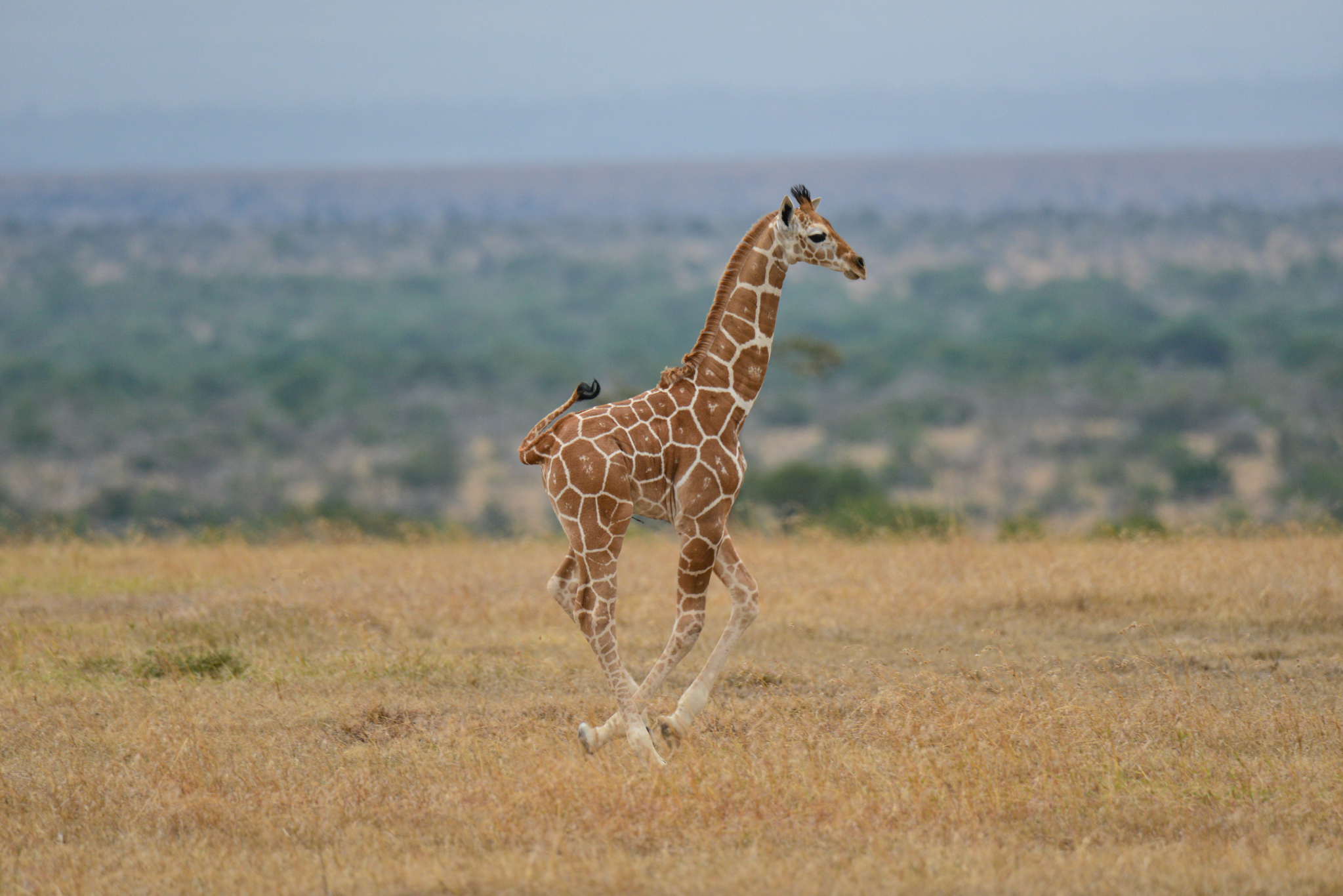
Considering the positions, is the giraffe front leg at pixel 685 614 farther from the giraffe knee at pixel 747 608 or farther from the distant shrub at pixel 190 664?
the distant shrub at pixel 190 664

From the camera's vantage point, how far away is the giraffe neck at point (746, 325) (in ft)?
25.8

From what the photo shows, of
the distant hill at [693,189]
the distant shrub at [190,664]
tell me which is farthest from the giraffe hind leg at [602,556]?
the distant hill at [693,189]

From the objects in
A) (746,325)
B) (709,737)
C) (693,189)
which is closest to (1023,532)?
(709,737)

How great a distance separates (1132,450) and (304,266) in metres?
53.6

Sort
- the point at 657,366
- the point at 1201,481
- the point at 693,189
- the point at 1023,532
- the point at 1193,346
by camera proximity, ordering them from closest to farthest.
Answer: the point at 1023,532
the point at 1201,481
the point at 657,366
the point at 1193,346
the point at 693,189

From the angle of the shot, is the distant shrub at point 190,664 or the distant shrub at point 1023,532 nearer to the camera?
the distant shrub at point 190,664

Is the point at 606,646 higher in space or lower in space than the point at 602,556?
lower

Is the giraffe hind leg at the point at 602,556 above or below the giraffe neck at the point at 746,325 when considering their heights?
below

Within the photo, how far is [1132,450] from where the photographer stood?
43844 mm

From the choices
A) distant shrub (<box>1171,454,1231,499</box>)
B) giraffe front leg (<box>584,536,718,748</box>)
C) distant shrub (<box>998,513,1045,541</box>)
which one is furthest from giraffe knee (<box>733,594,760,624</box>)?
distant shrub (<box>1171,454,1231,499</box>)

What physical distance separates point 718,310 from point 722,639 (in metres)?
1.93

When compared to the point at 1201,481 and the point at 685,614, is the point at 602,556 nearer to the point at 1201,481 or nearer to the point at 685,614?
the point at 685,614

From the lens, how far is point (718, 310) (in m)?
7.94

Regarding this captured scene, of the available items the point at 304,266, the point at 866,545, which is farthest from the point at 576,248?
the point at 866,545
